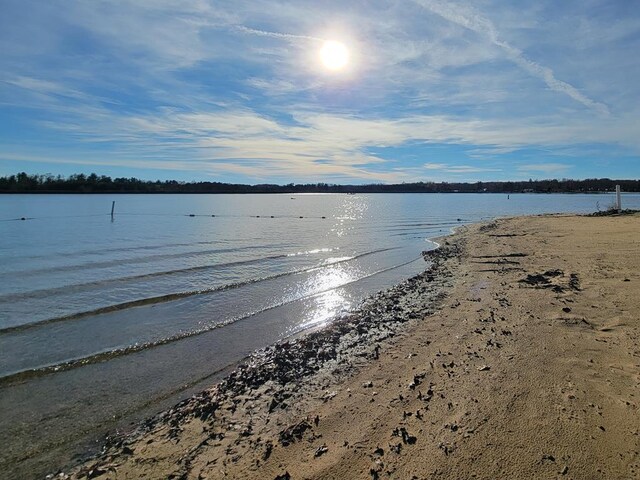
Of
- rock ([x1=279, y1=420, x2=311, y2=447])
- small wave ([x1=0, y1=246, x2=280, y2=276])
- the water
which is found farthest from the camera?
small wave ([x1=0, y1=246, x2=280, y2=276])

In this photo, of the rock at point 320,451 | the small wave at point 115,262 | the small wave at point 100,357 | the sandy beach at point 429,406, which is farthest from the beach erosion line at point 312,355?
the small wave at point 115,262

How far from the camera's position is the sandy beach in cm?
358

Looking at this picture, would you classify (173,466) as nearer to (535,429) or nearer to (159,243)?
(535,429)

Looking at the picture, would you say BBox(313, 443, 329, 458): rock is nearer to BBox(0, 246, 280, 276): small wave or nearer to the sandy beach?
the sandy beach

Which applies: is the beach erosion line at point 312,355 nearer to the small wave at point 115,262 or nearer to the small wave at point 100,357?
the small wave at point 100,357

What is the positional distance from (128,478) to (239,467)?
1200mm

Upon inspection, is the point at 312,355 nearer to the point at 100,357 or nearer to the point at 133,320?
the point at 100,357

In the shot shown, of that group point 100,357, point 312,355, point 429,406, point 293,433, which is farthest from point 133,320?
point 429,406

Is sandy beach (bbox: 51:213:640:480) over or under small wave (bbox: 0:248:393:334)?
over

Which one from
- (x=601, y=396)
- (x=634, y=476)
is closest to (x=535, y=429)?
(x=634, y=476)

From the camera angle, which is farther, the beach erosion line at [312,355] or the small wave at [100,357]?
the small wave at [100,357]

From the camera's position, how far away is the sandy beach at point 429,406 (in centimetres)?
358

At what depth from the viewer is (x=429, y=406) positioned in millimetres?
4641

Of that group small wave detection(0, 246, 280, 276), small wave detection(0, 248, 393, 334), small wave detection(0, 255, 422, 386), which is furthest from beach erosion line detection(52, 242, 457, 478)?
small wave detection(0, 246, 280, 276)
